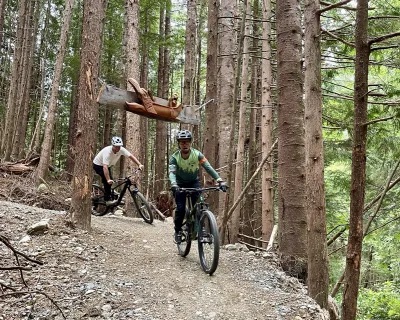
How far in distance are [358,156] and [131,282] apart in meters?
3.61

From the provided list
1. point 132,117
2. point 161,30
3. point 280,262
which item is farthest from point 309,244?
point 161,30

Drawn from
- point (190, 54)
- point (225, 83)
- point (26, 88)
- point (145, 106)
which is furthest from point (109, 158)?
point (26, 88)

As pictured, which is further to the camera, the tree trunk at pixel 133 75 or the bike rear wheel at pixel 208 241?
the tree trunk at pixel 133 75

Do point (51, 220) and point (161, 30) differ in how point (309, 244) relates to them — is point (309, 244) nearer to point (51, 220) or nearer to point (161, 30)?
point (51, 220)

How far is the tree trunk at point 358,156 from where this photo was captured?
3.13 meters

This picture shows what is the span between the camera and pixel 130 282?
215 inches

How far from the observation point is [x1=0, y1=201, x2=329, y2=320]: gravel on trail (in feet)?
15.5

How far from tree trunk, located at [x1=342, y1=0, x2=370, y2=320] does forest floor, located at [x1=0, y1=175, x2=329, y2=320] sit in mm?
1752

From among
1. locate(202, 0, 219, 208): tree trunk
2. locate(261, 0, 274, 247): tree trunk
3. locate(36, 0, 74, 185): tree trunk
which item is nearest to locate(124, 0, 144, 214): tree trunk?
locate(202, 0, 219, 208): tree trunk

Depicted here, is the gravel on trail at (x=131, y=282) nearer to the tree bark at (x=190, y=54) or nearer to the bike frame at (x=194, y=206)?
the bike frame at (x=194, y=206)

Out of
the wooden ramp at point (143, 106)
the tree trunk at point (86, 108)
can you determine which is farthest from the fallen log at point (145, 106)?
the tree trunk at point (86, 108)

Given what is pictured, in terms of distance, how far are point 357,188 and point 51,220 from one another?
601 centimetres

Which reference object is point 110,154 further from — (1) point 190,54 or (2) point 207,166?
(1) point 190,54

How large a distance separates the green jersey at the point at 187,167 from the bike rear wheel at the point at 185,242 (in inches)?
30.3
